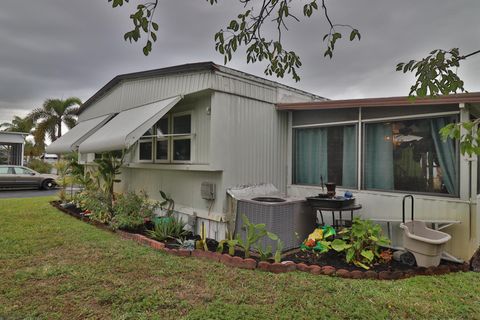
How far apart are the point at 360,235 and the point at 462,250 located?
73.1 inches

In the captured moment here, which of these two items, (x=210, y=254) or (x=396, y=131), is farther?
(x=396, y=131)

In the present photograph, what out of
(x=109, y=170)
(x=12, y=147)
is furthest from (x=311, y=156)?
(x=12, y=147)

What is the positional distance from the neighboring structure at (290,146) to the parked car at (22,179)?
12131 millimetres

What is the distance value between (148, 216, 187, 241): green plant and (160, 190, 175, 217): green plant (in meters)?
0.59

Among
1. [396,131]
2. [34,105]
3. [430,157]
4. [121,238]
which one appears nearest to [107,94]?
[121,238]

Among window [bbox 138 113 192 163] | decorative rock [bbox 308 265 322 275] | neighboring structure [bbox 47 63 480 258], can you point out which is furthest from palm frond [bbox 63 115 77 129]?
decorative rock [bbox 308 265 322 275]

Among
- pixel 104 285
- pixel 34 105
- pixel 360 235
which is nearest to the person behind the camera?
pixel 104 285

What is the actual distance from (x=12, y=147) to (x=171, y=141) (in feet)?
78.2

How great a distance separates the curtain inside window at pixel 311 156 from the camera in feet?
23.7

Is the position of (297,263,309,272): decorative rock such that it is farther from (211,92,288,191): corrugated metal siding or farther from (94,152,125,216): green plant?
(94,152,125,216): green plant

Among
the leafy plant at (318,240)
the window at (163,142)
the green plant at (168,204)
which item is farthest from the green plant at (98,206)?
the leafy plant at (318,240)

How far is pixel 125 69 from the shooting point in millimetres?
A: 10359

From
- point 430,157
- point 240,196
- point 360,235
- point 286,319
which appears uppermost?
point 430,157

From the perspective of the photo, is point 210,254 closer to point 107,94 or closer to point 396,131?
point 396,131
